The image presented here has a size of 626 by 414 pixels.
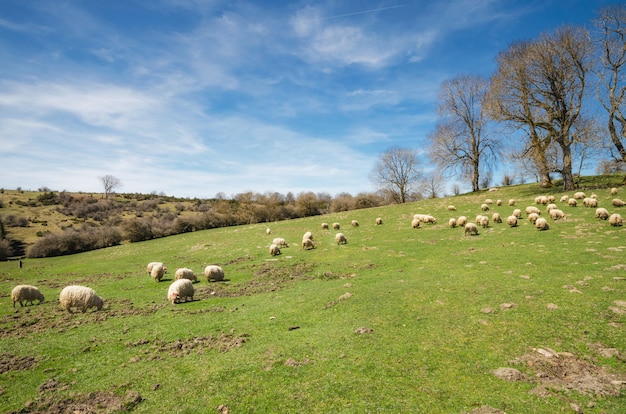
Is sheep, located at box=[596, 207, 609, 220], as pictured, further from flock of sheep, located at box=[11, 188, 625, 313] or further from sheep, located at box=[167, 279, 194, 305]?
sheep, located at box=[167, 279, 194, 305]

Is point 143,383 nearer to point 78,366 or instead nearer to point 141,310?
point 78,366

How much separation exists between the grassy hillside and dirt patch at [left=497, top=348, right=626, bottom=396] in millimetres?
35

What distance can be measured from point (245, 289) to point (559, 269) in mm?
16331

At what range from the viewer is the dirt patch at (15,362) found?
30.0 feet

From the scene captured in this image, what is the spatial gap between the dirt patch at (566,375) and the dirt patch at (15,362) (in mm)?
14071

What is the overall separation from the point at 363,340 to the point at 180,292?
36.3 ft

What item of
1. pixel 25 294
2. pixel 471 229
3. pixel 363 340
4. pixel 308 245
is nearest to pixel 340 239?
pixel 308 245

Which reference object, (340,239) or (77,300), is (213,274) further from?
(340,239)

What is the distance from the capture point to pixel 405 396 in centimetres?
644

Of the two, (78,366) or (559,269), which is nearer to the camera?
(78,366)

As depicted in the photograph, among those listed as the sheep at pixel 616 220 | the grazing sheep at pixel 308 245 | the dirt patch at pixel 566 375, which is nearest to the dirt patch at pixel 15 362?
the dirt patch at pixel 566 375

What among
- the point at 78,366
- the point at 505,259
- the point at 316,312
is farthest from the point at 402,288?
the point at 78,366

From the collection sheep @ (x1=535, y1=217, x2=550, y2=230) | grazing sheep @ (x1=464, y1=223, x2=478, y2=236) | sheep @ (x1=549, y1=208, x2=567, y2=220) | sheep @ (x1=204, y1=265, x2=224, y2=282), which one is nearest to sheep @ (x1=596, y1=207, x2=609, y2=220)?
sheep @ (x1=549, y1=208, x2=567, y2=220)

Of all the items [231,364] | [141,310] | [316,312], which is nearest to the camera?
[231,364]
